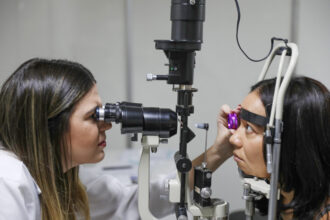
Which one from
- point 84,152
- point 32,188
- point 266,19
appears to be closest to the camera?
point 32,188

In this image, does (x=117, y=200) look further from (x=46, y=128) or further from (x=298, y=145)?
(x=298, y=145)

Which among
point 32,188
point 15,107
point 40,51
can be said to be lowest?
point 32,188

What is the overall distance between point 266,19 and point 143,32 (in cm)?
71

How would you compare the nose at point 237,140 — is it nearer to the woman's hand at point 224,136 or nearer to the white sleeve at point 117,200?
the woman's hand at point 224,136

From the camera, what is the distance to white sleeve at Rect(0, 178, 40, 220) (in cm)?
88

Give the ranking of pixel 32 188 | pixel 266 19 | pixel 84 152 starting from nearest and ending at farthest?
pixel 32 188 → pixel 84 152 → pixel 266 19

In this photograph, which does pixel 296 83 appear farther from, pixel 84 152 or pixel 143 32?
pixel 143 32

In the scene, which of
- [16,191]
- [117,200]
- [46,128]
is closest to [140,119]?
[46,128]

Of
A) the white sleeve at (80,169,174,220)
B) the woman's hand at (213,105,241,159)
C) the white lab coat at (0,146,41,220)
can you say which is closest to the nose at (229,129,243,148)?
the woman's hand at (213,105,241,159)

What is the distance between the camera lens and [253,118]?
103 cm

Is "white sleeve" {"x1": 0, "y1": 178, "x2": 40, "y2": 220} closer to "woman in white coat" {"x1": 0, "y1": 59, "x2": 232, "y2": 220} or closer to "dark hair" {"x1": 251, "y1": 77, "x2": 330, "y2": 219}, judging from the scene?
"woman in white coat" {"x1": 0, "y1": 59, "x2": 232, "y2": 220}

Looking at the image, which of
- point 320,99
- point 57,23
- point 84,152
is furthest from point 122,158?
point 320,99

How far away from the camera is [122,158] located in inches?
85.6

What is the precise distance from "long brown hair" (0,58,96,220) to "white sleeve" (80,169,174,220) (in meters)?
0.35
